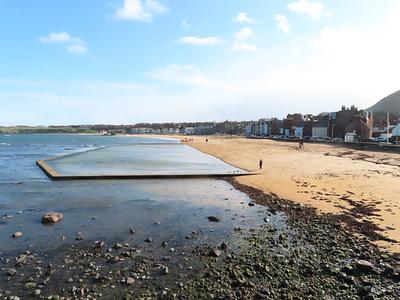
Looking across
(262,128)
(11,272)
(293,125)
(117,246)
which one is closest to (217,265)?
(117,246)

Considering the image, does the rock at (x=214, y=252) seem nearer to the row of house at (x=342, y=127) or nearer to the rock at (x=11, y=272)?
the rock at (x=11, y=272)

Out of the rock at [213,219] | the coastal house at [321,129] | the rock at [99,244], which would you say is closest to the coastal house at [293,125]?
the coastal house at [321,129]

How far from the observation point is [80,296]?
816 centimetres

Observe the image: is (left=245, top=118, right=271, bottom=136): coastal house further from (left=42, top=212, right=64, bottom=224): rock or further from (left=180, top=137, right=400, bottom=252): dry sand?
(left=42, top=212, right=64, bottom=224): rock

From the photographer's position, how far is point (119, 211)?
677 inches

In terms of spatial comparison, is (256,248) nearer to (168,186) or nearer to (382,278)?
(382,278)

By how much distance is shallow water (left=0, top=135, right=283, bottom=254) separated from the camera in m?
13.1

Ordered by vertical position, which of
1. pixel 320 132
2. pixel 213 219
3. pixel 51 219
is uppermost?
pixel 320 132

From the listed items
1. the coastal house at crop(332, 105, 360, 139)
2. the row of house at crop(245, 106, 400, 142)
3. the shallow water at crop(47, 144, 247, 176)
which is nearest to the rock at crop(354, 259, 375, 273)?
the shallow water at crop(47, 144, 247, 176)

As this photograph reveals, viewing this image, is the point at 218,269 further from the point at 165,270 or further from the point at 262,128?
the point at 262,128

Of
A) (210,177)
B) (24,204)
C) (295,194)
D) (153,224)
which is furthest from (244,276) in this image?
(210,177)

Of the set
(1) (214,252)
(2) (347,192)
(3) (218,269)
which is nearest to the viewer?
(3) (218,269)

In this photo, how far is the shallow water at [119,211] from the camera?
13.1 m

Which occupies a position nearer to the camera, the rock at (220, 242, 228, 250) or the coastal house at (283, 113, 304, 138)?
the rock at (220, 242, 228, 250)
